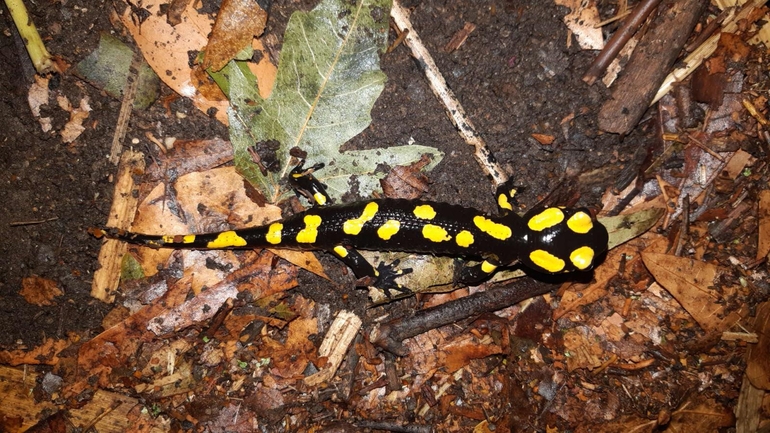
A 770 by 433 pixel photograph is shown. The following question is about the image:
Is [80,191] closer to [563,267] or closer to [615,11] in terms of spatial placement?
[563,267]

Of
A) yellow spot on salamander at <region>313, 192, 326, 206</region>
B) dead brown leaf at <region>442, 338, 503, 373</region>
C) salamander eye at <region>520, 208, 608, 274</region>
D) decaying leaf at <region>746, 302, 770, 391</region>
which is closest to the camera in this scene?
decaying leaf at <region>746, 302, 770, 391</region>

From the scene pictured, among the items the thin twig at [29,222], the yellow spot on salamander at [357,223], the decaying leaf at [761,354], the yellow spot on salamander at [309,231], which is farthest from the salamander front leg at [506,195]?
the thin twig at [29,222]

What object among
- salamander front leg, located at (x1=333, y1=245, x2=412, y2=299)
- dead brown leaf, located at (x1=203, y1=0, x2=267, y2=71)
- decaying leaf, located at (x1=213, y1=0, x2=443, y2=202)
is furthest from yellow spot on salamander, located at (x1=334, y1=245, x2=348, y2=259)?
dead brown leaf, located at (x1=203, y1=0, x2=267, y2=71)

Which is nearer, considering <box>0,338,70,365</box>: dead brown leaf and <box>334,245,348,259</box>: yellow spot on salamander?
<box>0,338,70,365</box>: dead brown leaf

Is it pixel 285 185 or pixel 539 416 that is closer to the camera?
pixel 539 416

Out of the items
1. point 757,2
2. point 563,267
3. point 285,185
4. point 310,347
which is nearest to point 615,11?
point 757,2

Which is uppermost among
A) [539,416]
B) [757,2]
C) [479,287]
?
[757,2]

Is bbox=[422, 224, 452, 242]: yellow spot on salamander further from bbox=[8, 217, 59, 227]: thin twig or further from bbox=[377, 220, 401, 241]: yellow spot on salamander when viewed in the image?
bbox=[8, 217, 59, 227]: thin twig
